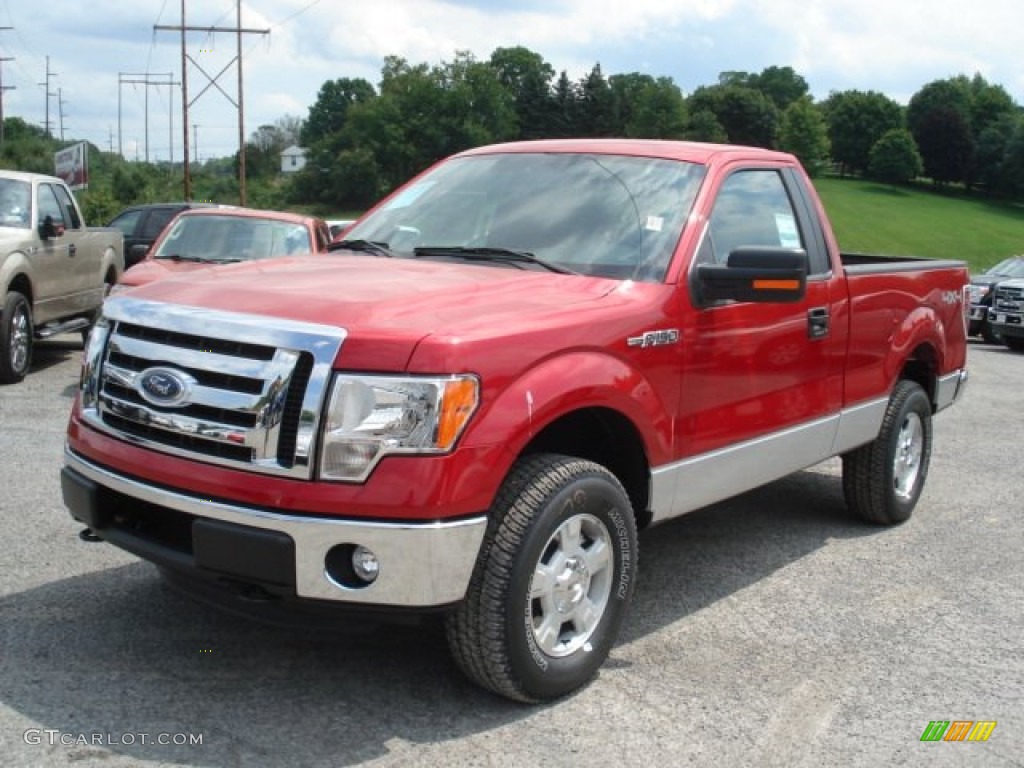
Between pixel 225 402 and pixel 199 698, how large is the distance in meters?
1.02

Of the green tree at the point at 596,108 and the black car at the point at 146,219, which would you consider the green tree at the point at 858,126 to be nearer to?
the green tree at the point at 596,108

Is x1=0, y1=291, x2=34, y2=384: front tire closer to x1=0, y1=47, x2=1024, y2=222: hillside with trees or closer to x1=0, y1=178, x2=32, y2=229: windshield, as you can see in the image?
x1=0, y1=178, x2=32, y2=229: windshield

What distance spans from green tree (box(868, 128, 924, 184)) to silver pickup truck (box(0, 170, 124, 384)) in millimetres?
115108

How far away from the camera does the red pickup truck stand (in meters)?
3.36

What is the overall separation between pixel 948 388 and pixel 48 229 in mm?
8412

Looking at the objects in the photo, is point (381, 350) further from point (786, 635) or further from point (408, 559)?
point (786, 635)

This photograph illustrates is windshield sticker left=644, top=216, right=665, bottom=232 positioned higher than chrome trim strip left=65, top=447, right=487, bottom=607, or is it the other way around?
windshield sticker left=644, top=216, right=665, bottom=232

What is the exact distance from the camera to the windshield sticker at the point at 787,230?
213 inches

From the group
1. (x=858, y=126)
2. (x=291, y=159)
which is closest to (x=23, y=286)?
(x=858, y=126)

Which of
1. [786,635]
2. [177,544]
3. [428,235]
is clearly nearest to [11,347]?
[428,235]

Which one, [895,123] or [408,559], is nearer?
[408,559]

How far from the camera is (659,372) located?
4.26 meters

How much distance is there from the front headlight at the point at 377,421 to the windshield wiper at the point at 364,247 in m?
1.57

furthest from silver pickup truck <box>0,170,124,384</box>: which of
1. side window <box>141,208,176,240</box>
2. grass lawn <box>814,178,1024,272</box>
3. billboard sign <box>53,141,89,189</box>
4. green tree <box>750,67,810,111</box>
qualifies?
green tree <box>750,67,810,111</box>
